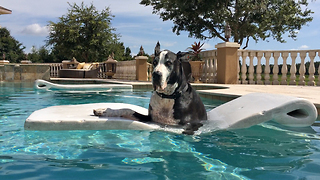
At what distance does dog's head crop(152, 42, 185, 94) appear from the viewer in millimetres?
3234

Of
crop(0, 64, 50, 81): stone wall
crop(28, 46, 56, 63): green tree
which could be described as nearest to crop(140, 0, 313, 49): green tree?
crop(0, 64, 50, 81): stone wall

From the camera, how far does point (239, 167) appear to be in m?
2.48

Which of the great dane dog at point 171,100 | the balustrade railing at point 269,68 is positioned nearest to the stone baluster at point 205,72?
the balustrade railing at point 269,68

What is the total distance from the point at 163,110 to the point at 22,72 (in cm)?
1835

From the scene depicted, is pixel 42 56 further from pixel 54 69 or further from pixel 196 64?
pixel 196 64

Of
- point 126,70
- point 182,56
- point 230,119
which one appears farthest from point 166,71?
point 126,70

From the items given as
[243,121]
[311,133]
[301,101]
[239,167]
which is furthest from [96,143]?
[311,133]

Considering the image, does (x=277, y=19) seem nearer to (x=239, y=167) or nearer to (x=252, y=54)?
(x=252, y=54)

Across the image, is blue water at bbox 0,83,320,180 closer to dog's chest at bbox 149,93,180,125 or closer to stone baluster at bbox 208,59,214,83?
→ dog's chest at bbox 149,93,180,125

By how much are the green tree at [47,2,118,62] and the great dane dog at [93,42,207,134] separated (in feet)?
117

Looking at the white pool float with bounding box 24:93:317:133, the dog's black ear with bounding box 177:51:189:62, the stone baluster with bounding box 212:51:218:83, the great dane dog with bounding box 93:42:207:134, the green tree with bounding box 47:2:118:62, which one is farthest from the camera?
the green tree with bounding box 47:2:118:62

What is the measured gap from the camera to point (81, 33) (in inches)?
1549

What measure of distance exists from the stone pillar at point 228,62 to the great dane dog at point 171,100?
9388mm

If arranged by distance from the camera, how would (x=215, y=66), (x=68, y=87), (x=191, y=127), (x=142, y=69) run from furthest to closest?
1. (x=142, y=69)
2. (x=215, y=66)
3. (x=68, y=87)
4. (x=191, y=127)
